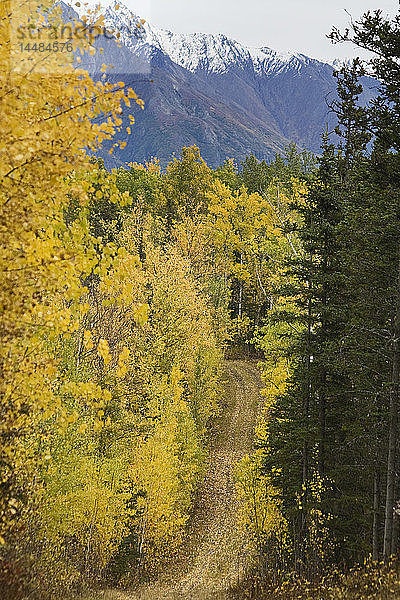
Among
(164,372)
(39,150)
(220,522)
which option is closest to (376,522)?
(39,150)

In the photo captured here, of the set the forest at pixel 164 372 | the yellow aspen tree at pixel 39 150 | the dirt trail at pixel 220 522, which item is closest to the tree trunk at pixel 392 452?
the forest at pixel 164 372

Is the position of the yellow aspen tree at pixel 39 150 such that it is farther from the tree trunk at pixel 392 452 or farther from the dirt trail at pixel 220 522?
the dirt trail at pixel 220 522

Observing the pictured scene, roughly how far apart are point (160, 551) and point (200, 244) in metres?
20.7

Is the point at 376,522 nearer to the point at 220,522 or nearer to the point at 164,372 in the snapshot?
the point at 220,522

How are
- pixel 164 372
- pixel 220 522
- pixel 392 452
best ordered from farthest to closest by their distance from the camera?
pixel 164 372 < pixel 220 522 < pixel 392 452

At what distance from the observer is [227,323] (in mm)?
34219

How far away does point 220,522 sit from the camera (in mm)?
22375

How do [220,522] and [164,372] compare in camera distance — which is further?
[164,372]

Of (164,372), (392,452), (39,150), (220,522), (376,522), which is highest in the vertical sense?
(39,150)

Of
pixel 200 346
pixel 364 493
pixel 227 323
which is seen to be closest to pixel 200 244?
pixel 227 323

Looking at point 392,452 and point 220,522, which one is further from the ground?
point 392,452

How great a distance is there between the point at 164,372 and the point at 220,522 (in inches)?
292

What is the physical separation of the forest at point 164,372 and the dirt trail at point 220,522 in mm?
528

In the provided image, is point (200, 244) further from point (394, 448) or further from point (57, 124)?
point (57, 124)
